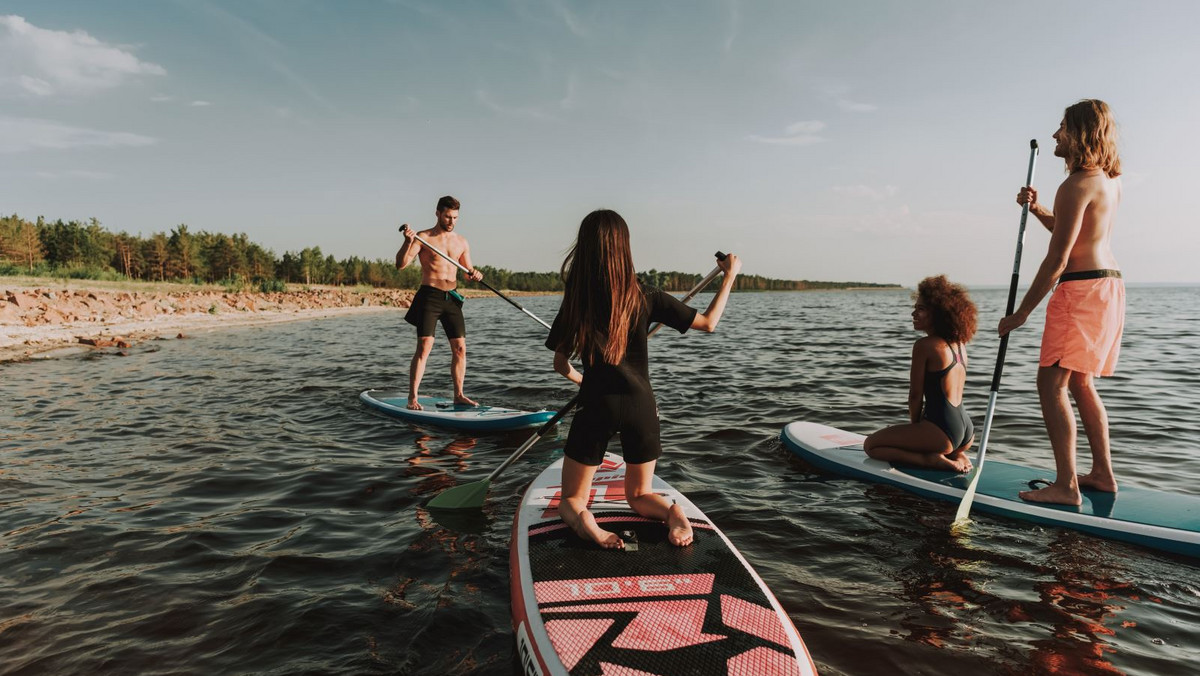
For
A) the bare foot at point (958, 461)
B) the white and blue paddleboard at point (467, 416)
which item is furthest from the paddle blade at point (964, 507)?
the white and blue paddleboard at point (467, 416)

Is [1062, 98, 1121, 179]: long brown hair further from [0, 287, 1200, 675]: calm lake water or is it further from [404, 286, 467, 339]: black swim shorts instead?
[404, 286, 467, 339]: black swim shorts

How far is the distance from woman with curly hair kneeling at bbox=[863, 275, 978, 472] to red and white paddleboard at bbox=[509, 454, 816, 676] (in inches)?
108

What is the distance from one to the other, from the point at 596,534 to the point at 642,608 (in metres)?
0.71

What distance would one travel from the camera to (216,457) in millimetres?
6961

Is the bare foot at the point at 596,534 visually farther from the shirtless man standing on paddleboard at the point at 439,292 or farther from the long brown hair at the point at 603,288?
the shirtless man standing on paddleboard at the point at 439,292

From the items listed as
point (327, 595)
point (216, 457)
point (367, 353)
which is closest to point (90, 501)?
point (216, 457)

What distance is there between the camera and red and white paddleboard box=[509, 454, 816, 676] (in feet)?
8.32

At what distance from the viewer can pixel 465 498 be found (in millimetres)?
5285

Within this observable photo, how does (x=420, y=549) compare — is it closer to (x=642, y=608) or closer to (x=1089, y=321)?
(x=642, y=608)

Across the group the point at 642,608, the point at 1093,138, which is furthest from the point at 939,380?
the point at 642,608

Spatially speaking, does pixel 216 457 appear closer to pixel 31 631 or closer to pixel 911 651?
pixel 31 631

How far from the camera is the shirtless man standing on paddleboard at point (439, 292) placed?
8516 millimetres

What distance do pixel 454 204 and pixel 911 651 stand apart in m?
7.37

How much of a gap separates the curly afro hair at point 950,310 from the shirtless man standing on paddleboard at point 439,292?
5605 mm
